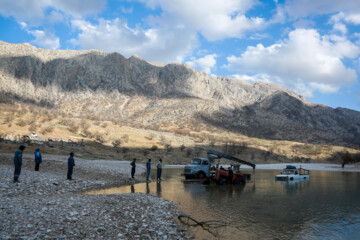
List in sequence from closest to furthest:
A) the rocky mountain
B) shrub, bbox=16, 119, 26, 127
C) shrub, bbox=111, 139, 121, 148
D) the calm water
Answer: the calm water → shrub, bbox=16, 119, 26, 127 → shrub, bbox=111, 139, 121, 148 → the rocky mountain

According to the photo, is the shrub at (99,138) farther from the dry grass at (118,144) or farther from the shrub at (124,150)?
the shrub at (124,150)

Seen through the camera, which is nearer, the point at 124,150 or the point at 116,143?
the point at 124,150

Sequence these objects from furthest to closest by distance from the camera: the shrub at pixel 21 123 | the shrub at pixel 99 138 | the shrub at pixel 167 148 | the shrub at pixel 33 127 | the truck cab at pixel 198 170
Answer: the shrub at pixel 167 148
the shrub at pixel 99 138
the shrub at pixel 21 123
the shrub at pixel 33 127
the truck cab at pixel 198 170

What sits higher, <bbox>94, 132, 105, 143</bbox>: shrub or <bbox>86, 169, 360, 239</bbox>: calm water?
<bbox>94, 132, 105, 143</bbox>: shrub

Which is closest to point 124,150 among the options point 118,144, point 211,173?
point 118,144

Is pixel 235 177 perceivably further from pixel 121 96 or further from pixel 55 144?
pixel 121 96

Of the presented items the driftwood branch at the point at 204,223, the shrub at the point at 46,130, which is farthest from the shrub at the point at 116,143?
the driftwood branch at the point at 204,223

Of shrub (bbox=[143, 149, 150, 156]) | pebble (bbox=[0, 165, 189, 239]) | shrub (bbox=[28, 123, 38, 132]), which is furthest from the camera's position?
shrub (bbox=[143, 149, 150, 156])

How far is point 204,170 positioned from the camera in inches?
1236

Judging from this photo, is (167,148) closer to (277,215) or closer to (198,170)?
(198,170)

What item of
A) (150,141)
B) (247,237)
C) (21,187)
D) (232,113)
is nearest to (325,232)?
(247,237)

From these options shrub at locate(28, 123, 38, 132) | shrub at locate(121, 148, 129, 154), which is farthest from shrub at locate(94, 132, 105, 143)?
shrub at locate(28, 123, 38, 132)

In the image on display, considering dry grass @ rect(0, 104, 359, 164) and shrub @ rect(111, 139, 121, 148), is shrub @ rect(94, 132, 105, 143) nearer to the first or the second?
dry grass @ rect(0, 104, 359, 164)

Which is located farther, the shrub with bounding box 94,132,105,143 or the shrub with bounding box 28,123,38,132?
the shrub with bounding box 94,132,105,143
